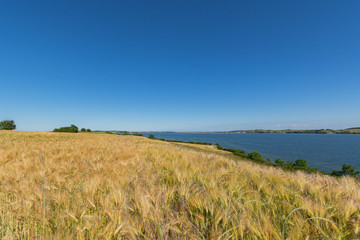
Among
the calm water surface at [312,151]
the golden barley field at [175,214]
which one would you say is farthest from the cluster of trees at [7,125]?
the calm water surface at [312,151]

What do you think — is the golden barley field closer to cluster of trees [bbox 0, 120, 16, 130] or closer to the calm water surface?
the calm water surface

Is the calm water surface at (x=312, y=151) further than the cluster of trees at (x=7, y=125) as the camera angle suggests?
No

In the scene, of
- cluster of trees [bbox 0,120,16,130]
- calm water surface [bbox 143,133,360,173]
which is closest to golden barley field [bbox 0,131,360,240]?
calm water surface [bbox 143,133,360,173]

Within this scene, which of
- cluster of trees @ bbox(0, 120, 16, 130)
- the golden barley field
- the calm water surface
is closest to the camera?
the golden barley field

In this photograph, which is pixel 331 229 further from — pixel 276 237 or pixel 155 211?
pixel 155 211

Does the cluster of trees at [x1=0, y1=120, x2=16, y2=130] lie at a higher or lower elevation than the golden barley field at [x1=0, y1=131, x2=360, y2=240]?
higher

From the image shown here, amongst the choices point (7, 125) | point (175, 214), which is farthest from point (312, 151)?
point (7, 125)

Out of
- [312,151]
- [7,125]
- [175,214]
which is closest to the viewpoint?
[175,214]

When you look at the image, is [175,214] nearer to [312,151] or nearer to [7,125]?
[312,151]

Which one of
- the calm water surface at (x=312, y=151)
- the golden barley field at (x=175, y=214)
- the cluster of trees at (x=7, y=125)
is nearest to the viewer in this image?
the golden barley field at (x=175, y=214)

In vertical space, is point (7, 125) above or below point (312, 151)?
above

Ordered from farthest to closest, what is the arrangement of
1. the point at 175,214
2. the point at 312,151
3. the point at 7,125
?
the point at 312,151 → the point at 7,125 → the point at 175,214

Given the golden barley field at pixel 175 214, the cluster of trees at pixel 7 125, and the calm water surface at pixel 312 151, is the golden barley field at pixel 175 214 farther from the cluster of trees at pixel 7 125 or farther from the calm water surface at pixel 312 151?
the cluster of trees at pixel 7 125

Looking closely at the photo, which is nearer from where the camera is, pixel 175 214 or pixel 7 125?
pixel 175 214
